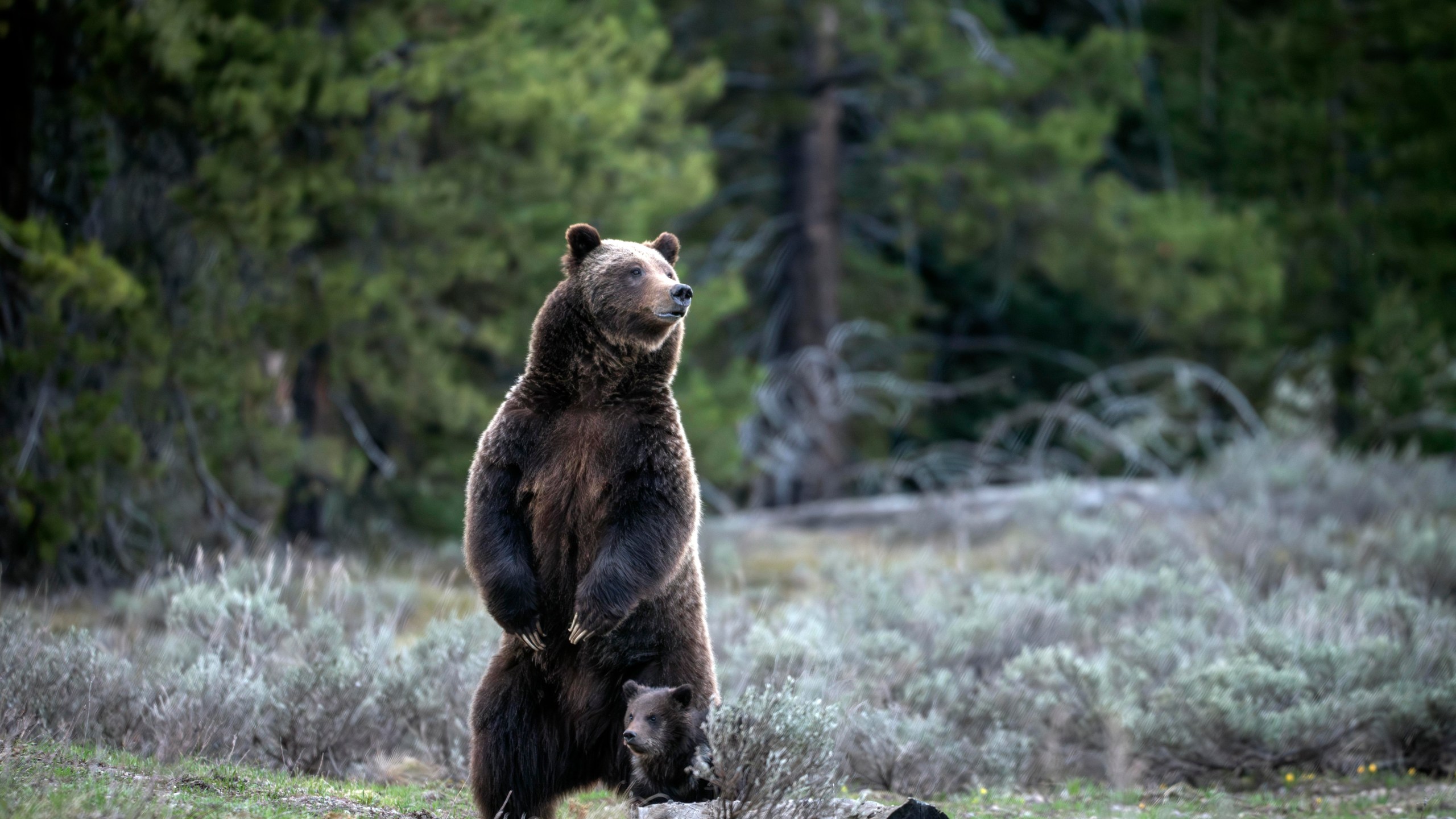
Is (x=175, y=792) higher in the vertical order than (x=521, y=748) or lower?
lower

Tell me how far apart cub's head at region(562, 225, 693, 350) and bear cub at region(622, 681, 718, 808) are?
117 centimetres

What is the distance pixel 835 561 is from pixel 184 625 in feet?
18.1

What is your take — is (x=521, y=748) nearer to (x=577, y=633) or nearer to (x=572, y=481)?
(x=577, y=633)

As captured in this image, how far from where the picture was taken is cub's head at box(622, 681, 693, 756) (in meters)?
4.26

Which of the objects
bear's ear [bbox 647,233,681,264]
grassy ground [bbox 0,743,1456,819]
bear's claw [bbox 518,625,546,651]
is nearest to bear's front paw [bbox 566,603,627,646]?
bear's claw [bbox 518,625,546,651]

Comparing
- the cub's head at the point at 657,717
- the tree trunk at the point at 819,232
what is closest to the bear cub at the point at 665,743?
the cub's head at the point at 657,717

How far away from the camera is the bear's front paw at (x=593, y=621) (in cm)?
436

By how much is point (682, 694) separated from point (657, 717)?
11 centimetres

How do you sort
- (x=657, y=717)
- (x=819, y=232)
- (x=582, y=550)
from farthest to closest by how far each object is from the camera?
(x=819, y=232) < (x=582, y=550) < (x=657, y=717)

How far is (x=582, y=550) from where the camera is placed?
4570 mm

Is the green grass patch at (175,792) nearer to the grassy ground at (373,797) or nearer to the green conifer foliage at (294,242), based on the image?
the grassy ground at (373,797)

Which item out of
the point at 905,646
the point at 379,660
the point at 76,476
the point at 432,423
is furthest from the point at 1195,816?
the point at 432,423

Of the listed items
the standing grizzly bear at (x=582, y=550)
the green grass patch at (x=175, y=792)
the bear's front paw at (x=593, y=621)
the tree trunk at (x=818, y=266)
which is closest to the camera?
the green grass patch at (x=175, y=792)

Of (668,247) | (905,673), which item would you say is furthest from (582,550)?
(905,673)
